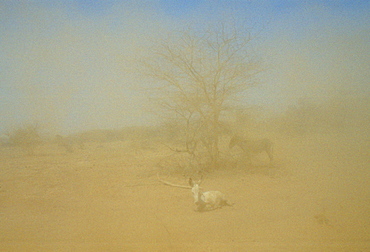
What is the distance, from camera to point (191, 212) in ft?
17.1

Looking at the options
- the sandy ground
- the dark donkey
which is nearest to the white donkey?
the sandy ground

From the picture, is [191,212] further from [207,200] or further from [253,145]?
[253,145]

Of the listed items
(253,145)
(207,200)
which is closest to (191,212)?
(207,200)

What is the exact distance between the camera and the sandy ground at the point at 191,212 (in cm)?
379

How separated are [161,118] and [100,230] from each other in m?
6.33

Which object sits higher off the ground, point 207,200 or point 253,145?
point 253,145

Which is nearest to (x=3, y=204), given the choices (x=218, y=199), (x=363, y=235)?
(x=218, y=199)

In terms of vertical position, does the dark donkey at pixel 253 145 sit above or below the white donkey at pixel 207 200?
above

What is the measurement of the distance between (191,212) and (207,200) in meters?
0.42

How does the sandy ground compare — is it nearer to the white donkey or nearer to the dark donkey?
the white donkey

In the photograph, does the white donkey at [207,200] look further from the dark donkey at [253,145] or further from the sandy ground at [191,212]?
the dark donkey at [253,145]

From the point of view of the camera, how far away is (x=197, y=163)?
10.0 metres

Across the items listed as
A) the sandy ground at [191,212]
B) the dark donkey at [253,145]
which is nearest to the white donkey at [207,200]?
the sandy ground at [191,212]

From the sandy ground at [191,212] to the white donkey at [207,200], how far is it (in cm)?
20
